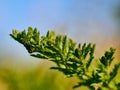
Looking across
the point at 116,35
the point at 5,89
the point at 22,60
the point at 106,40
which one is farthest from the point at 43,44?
the point at 116,35

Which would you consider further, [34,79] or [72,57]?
[34,79]

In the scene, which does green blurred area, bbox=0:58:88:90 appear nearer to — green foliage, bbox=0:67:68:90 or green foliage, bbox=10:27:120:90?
green foliage, bbox=0:67:68:90

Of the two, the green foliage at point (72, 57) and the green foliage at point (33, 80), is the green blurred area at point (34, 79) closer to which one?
the green foliage at point (33, 80)

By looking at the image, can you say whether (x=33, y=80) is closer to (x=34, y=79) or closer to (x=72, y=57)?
(x=34, y=79)

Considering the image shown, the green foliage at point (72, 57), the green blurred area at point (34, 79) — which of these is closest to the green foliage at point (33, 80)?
the green blurred area at point (34, 79)

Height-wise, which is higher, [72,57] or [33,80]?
[33,80]

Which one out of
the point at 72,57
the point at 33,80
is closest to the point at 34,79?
the point at 33,80

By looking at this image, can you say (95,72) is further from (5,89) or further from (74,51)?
(5,89)

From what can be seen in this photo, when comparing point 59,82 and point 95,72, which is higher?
point 59,82
